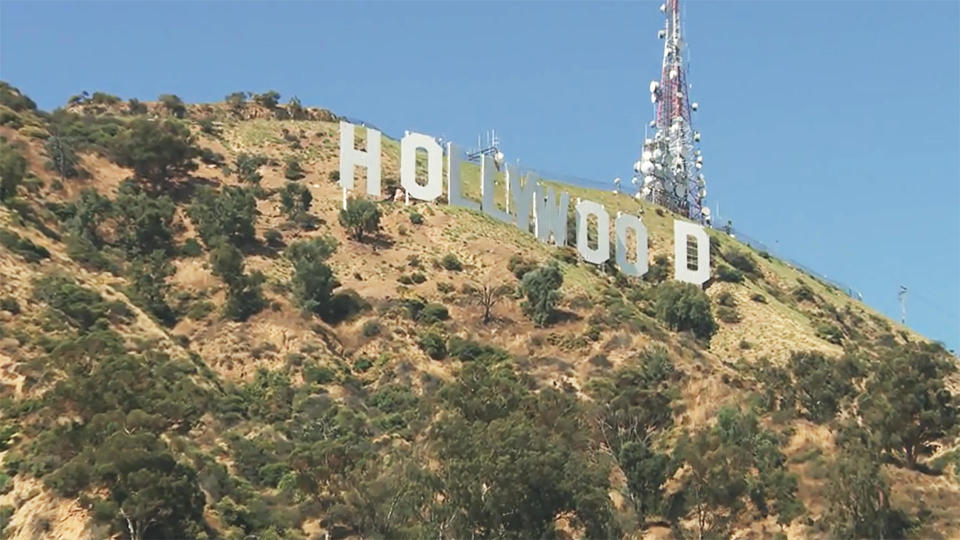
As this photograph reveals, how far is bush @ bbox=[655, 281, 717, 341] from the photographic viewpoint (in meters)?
79.6

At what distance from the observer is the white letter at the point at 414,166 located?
79.2 meters

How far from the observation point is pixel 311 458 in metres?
50.9

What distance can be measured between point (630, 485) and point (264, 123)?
5170cm

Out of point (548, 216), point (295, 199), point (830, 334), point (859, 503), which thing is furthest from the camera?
point (548, 216)

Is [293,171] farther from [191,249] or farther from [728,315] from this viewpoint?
[728,315]

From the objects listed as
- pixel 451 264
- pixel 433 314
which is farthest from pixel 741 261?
pixel 433 314

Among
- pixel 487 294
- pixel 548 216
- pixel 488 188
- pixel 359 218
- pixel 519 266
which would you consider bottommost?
pixel 487 294

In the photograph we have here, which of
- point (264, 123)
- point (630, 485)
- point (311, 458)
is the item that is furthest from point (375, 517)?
point (264, 123)

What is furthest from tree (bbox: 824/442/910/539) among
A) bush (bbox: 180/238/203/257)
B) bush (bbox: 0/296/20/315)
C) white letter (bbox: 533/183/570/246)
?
bush (bbox: 180/238/203/257)

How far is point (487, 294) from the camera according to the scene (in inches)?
2980

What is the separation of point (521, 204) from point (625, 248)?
296 inches

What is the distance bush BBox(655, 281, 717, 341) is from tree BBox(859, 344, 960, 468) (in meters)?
19.1

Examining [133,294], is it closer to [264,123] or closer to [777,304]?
[264,123]

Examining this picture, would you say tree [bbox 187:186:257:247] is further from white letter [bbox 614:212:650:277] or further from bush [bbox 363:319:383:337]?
white letter [bbox 614:212:650:277]
